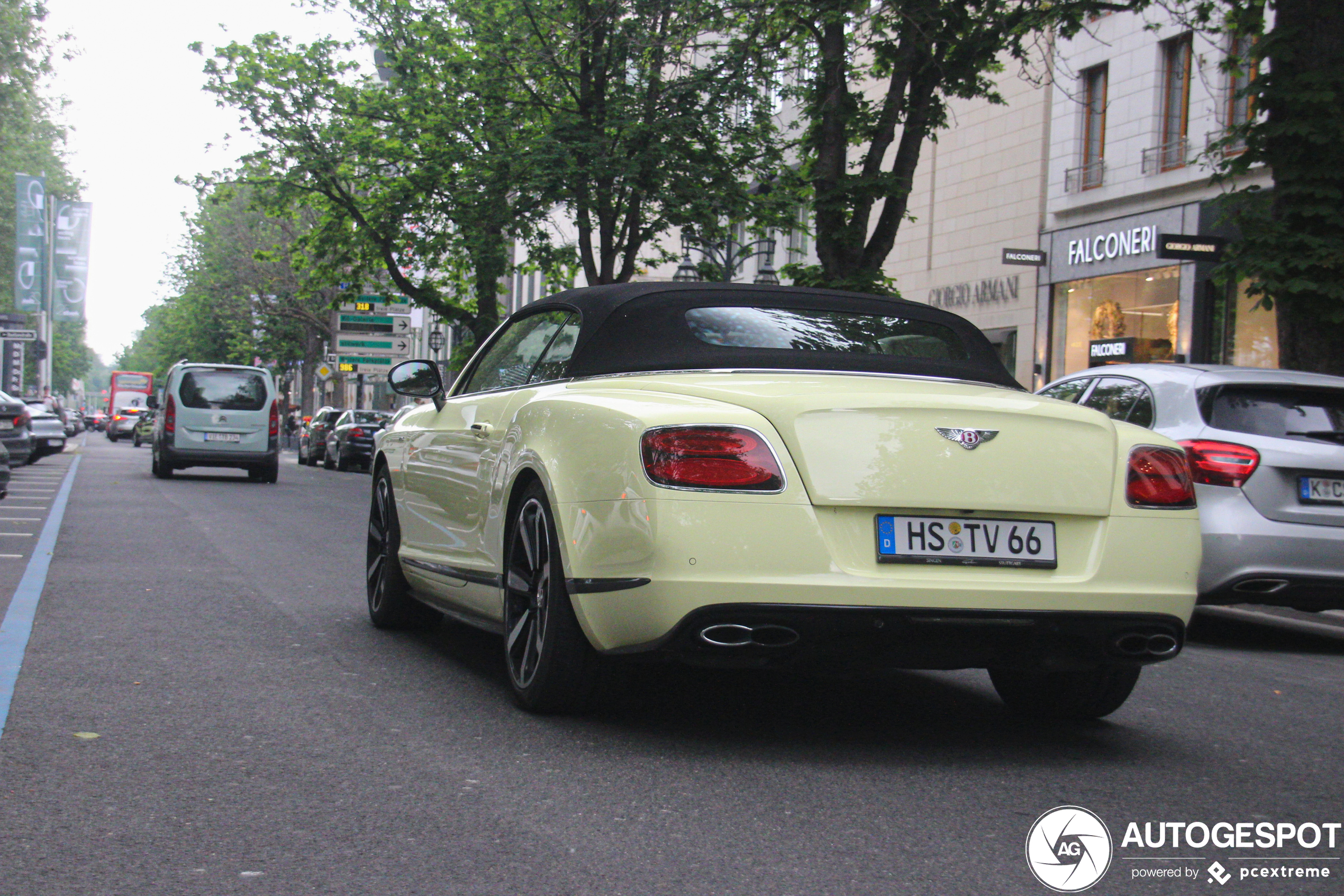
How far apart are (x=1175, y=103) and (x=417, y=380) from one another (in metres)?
19.1

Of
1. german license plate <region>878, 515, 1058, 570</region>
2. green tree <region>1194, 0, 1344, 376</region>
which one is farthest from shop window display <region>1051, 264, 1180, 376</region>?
german license plate <region>878, 515, 1058, 570</region>

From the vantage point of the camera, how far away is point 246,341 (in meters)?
65.0

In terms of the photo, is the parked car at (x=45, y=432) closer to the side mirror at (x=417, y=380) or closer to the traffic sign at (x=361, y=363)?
the traffic sign at (x=361, y=363)

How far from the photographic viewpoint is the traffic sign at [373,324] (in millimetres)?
47906

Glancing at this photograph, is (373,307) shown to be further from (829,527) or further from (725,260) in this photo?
(829,527)

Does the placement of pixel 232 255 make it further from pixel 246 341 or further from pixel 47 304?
pixel 47 304

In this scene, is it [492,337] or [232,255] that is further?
[232,255]

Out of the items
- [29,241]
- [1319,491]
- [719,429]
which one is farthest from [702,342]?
[29,241]

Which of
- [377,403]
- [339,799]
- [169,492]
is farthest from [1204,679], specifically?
[377,403]

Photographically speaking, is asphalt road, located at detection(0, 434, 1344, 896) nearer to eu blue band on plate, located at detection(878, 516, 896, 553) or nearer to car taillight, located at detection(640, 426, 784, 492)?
eu blue band on plate, located at detection(878, 516, 896, 553)

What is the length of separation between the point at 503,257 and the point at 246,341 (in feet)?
132

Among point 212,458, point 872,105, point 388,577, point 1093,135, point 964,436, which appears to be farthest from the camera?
point 1093,135

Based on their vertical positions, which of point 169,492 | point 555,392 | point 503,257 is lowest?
point 169,492

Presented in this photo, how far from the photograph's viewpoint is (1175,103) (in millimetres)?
23594
